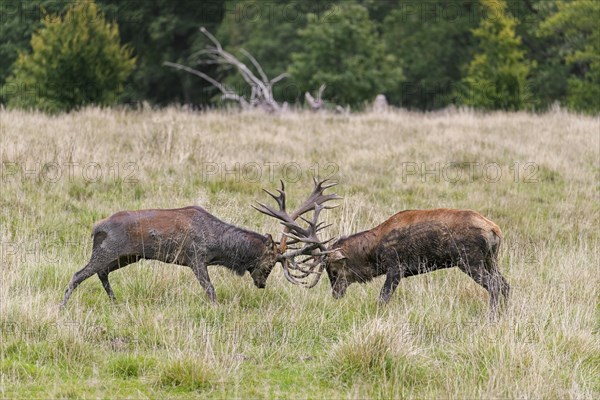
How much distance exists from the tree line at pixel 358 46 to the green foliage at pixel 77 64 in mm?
5172

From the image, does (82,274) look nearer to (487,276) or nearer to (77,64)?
(487,276)

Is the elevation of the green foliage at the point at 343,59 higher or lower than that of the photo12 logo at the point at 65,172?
higher

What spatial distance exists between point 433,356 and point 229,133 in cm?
1060

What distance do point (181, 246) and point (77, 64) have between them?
17494 millimetres

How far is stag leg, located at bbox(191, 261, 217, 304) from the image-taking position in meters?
7.33

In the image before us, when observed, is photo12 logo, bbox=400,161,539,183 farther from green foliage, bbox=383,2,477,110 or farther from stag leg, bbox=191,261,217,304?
green foliage, bbox=383,2,477,110

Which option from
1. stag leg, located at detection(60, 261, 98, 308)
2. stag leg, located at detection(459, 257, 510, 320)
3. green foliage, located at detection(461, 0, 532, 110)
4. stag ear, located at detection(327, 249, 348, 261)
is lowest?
stag leg, located at detection(60, 261, 98, 308)

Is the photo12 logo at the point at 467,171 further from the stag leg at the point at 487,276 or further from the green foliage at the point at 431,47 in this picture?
the green foliage at the point at 431,47

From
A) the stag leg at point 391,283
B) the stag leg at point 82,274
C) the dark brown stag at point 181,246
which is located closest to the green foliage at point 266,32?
the dark brown stag at point 181,246

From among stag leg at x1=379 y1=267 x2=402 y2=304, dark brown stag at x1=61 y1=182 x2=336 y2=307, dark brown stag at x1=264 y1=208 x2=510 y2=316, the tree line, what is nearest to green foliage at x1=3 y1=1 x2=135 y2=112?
the tree line

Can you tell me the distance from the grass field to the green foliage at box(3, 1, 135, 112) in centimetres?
771

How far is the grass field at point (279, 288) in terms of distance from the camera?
18.1 ft

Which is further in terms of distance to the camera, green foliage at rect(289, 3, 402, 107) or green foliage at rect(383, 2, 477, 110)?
green foliage at rect(383, 2, 477, 110)

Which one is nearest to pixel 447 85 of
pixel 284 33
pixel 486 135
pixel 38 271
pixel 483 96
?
pixel 284 33
